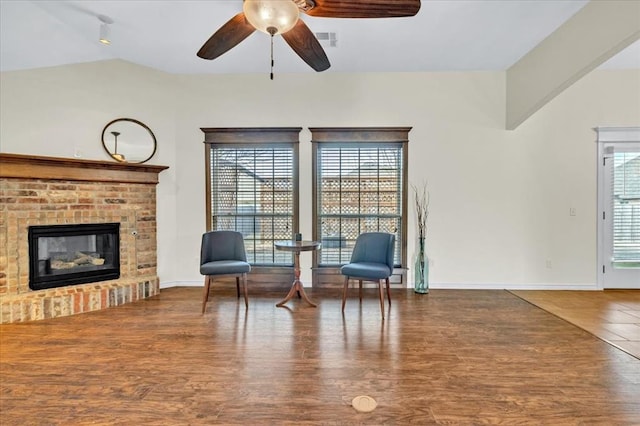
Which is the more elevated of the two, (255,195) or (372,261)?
(255,195)

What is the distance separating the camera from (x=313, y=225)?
4523mm

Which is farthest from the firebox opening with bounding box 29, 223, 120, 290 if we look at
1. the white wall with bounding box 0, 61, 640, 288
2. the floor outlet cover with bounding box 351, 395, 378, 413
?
the floor outlet cover with bounding box 351, 395, 378, 413

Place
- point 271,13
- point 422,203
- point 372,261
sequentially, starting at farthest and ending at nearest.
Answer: point 422,203 < point 372,261 < point 271,13

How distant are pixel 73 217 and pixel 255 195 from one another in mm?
2154

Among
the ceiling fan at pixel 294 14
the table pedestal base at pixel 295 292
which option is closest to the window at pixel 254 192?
the table pedestal base at pixel 295 292

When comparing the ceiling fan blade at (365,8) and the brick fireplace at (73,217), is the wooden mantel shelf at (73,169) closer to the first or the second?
the brick fireplace at (73,217)

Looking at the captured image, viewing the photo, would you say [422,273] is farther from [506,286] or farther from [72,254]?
[72,254]

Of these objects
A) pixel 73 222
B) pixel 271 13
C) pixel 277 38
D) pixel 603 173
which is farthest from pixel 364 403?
pixel 603 173

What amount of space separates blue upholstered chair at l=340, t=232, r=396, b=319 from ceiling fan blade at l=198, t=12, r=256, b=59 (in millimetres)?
2460

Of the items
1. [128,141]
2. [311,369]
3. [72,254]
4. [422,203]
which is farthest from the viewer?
[422,203]

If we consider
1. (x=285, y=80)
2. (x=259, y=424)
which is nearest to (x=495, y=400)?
(x=259, y=424)

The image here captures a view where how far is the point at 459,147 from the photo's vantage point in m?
4.44

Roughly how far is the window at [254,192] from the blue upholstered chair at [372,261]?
43.1 inches

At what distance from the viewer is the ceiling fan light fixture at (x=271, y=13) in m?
1.84
